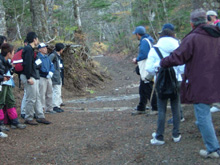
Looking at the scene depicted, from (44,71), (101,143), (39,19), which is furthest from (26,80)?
(39,19)

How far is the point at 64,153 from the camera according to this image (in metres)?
5.46

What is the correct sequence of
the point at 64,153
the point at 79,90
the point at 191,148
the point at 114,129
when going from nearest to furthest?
the point at 191,148
the point at 64,153
the point at 114,129
the point at 79,90

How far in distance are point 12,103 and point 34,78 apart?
83 centimetres

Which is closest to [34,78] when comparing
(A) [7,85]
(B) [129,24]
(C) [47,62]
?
(A) [7,85]

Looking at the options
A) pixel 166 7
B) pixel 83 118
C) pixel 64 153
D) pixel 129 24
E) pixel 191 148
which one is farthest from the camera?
pixel 129 24

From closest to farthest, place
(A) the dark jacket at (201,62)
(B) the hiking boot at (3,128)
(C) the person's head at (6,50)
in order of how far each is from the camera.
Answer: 1. (A) the dark jacket at (201,62)
2. (C) the person's head at (6,50)
3. (B) the hiking boot at (3,128)

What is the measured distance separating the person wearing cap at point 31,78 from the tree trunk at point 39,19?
758 centimetres

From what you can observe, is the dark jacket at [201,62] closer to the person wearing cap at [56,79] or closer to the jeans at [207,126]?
the jeans at [207,126]

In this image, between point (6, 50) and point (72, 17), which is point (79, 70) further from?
point (72, 17)

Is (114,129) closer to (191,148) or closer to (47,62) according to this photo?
(191,148)

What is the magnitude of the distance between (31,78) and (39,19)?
8.37 m

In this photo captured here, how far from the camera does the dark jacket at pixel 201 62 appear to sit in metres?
4.15

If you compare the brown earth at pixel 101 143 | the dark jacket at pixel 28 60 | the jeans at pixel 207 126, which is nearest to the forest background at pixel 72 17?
the dark jacket at pixel 28 60

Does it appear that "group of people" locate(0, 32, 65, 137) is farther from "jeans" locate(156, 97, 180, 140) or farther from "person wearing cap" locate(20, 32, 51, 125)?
"jeans" locate(156, 97, 180, 140)
